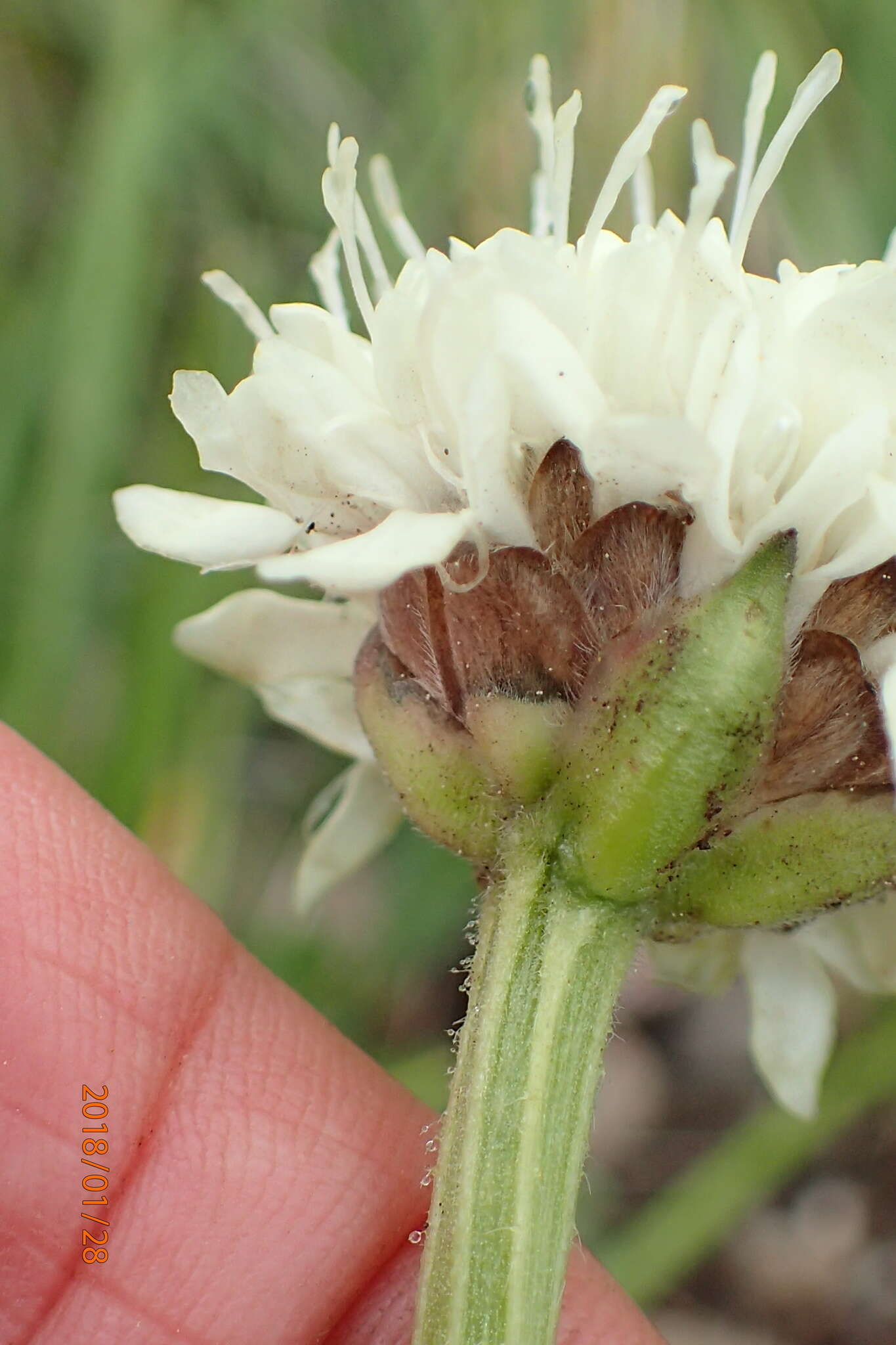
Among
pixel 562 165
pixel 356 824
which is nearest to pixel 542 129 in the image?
pixel 562 165

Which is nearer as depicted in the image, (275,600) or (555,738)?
(555,738)

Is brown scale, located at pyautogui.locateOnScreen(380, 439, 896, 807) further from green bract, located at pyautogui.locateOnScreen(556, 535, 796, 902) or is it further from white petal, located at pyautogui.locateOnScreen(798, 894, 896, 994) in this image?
white petal, located at pyautogui.locateOnScreen(798, 894, 896, 994)

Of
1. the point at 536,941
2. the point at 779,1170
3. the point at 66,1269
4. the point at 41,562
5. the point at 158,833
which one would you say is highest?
the point at 41,562

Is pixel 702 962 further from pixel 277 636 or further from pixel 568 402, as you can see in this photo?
pixel 568 402

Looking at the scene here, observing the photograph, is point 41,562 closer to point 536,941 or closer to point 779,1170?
point 536,941

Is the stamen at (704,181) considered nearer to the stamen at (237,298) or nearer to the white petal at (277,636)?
the stamen at (237,298)

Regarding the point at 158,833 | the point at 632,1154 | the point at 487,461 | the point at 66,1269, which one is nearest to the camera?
the point at 487,461

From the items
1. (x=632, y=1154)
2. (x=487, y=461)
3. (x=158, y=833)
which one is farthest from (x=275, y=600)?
(x=632, y=1154)

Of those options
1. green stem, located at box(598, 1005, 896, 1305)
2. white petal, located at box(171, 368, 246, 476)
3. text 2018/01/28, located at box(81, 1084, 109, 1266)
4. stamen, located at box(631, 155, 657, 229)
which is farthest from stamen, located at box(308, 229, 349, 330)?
green stem, located at box(598, 1005, 896, 1305)
